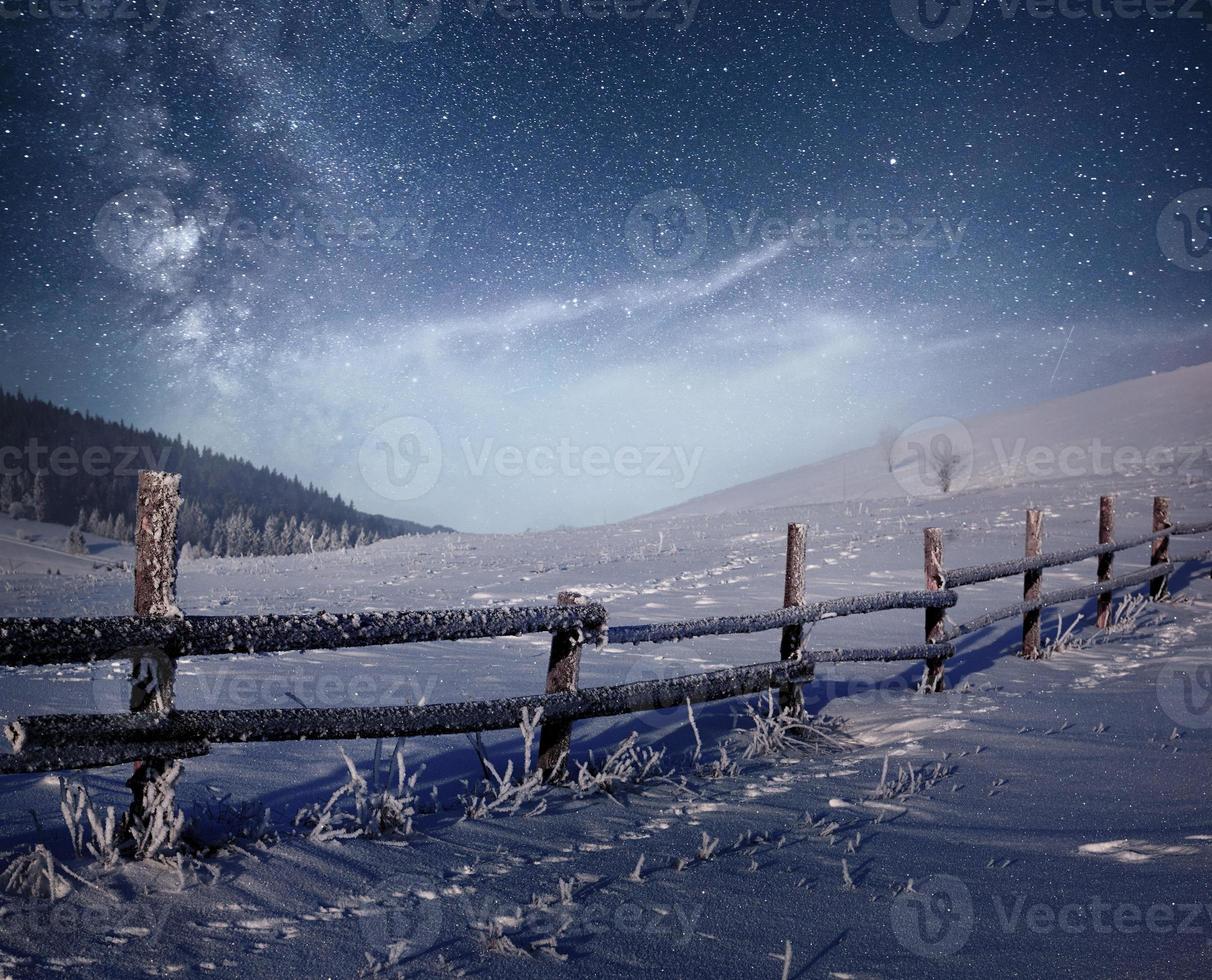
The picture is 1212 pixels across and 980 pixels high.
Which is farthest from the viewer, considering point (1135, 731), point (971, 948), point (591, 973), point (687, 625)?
point (1135, 731)

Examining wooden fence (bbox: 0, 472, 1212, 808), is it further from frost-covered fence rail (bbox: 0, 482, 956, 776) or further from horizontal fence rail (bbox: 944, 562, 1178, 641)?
horizontal fence rail (bbox: 944, 562, 1178, 641)

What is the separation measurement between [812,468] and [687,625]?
219 feet

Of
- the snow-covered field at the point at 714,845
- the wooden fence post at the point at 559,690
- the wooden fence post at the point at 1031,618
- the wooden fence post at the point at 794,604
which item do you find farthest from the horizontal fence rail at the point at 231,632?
the wooden fence post at the point at 1031,618

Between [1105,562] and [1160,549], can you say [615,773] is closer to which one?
[1105,562]

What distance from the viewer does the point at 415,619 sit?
11.9ft

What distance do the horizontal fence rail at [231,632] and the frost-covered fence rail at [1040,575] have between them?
17.5ft

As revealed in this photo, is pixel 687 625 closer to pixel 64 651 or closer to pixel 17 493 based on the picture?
pixel 64 651

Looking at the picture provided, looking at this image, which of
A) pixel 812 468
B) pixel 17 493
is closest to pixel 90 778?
pixel 812 468

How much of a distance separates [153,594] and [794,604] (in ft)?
14.4

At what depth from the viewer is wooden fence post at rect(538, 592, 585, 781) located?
13.9 feet
